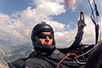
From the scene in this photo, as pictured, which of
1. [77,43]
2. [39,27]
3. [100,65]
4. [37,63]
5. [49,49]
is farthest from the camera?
[77,43]

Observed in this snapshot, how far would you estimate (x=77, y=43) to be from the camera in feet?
10.7

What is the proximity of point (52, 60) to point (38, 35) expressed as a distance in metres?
1.06

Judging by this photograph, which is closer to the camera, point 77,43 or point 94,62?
point 94,62

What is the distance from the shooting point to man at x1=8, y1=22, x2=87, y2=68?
212 cm

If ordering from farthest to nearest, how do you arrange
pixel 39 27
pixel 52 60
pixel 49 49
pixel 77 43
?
pixel 77 43, pixel 39 27, pixel 49 49, pixel 52 60

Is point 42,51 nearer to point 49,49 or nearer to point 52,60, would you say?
point 49,49

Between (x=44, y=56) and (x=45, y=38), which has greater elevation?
(x=45, y=38)

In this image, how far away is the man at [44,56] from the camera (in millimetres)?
2125

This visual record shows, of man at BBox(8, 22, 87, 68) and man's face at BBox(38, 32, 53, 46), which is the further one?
man's face at BBox(38, 32, 53, 46)

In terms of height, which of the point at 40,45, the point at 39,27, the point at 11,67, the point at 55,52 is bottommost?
the point at 11,67

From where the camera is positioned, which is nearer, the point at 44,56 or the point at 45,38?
the point at 44,56

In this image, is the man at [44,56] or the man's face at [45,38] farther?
the man's face at [45,38]

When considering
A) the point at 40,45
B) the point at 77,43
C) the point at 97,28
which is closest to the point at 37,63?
the point at 40,45

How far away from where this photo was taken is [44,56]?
2.54 metres
